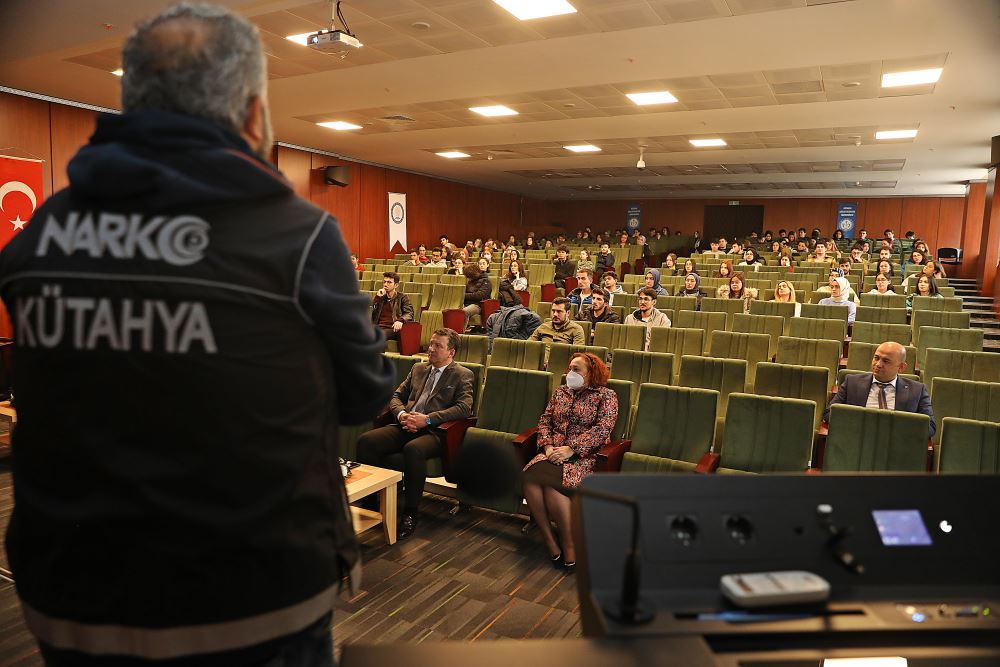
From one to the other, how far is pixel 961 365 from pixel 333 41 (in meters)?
5.23

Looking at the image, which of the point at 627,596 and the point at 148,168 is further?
the point at 627,596

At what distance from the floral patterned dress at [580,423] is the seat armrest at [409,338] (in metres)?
3.30

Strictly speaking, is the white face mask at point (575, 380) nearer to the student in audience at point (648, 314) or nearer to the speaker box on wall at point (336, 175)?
the student in audience at point (648, 314)

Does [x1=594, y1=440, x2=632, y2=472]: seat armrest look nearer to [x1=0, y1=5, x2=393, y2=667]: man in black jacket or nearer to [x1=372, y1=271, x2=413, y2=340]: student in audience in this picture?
[x1=0, y1=5, x2=393, y2=667]: man in black jacket

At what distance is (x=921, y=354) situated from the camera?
222 inches

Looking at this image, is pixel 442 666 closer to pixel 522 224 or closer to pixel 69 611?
pixel 69 611

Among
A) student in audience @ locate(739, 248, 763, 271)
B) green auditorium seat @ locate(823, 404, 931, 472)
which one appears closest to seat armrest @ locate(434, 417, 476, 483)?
green auditorium seat @ locate(823, 404, 931, 472)

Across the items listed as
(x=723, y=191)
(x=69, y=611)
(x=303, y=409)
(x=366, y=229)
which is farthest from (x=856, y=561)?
(x=723, y=191)

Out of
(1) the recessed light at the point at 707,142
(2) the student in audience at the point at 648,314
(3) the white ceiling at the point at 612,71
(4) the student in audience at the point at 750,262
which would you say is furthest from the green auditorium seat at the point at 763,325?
(1) the recessed light at the point at 707,142

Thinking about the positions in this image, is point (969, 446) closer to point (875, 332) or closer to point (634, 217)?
point (875, 332)

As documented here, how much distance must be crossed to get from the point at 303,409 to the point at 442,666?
0.34 metres

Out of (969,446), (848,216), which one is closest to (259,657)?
(969,446)

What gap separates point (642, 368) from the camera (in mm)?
4727

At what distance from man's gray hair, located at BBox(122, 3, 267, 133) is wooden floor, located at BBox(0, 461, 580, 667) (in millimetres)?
2319
